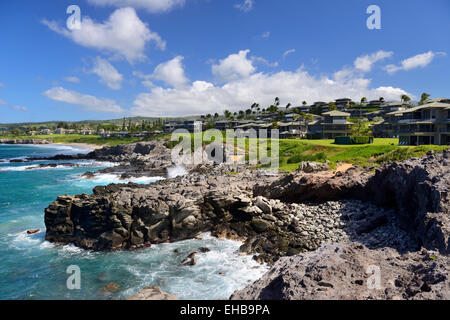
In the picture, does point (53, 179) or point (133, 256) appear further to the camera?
point (53, 179)

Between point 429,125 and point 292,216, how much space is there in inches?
1530

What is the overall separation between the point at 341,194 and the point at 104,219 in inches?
854

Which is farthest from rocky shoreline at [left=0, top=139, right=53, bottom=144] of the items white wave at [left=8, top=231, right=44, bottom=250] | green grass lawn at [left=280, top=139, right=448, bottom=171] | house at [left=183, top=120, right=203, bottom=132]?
white wave at [left=8, top=231, right=44, bottom=250]

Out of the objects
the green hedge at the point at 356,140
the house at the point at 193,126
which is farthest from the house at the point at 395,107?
the house at the point at 193,126

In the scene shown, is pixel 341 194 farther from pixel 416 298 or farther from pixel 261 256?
pixel 416 298

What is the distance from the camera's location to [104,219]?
22.6 metres

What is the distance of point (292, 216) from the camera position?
2377 cm

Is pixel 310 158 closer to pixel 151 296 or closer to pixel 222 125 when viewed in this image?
pixel 151 296

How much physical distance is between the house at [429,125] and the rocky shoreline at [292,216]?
2920cm

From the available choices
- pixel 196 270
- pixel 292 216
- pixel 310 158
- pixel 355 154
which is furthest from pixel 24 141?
A: pixel 292 216

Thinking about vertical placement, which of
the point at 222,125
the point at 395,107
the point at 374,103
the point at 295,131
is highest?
the point at 374,103
